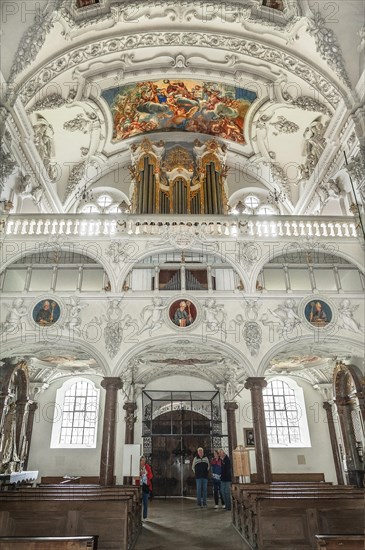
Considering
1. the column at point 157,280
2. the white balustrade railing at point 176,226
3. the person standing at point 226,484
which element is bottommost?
the person standing at point 226,484

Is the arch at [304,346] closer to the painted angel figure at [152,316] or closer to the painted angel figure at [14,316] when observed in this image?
the painted angel figure at [152,316]

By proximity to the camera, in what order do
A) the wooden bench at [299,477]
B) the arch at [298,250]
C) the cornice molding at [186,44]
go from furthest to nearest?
the wooden bench at [299,477]
the cornice molding at [186,44]
the arch at [298,250]

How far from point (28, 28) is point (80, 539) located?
1321 centimetres

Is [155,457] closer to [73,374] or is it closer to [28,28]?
[73,374]

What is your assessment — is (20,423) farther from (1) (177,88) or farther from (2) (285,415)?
(1) (177,88)

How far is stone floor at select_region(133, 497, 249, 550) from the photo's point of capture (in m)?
7.32

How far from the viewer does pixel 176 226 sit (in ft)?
42.8

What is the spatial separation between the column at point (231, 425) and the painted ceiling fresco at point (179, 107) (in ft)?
Answer: 38.8

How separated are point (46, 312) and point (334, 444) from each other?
12.9 metres

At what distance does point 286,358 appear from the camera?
15.5m

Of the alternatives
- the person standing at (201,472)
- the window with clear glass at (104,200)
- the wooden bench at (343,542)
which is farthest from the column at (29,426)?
the wooden bench at (343,542)

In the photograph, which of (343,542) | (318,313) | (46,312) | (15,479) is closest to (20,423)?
(15,479)

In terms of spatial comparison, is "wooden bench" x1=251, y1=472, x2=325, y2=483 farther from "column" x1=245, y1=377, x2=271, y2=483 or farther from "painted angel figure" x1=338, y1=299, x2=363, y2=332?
"painted angel figure" x1=338, y1=299, x2=363, y2=332

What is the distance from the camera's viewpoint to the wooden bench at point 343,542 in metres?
4.48
